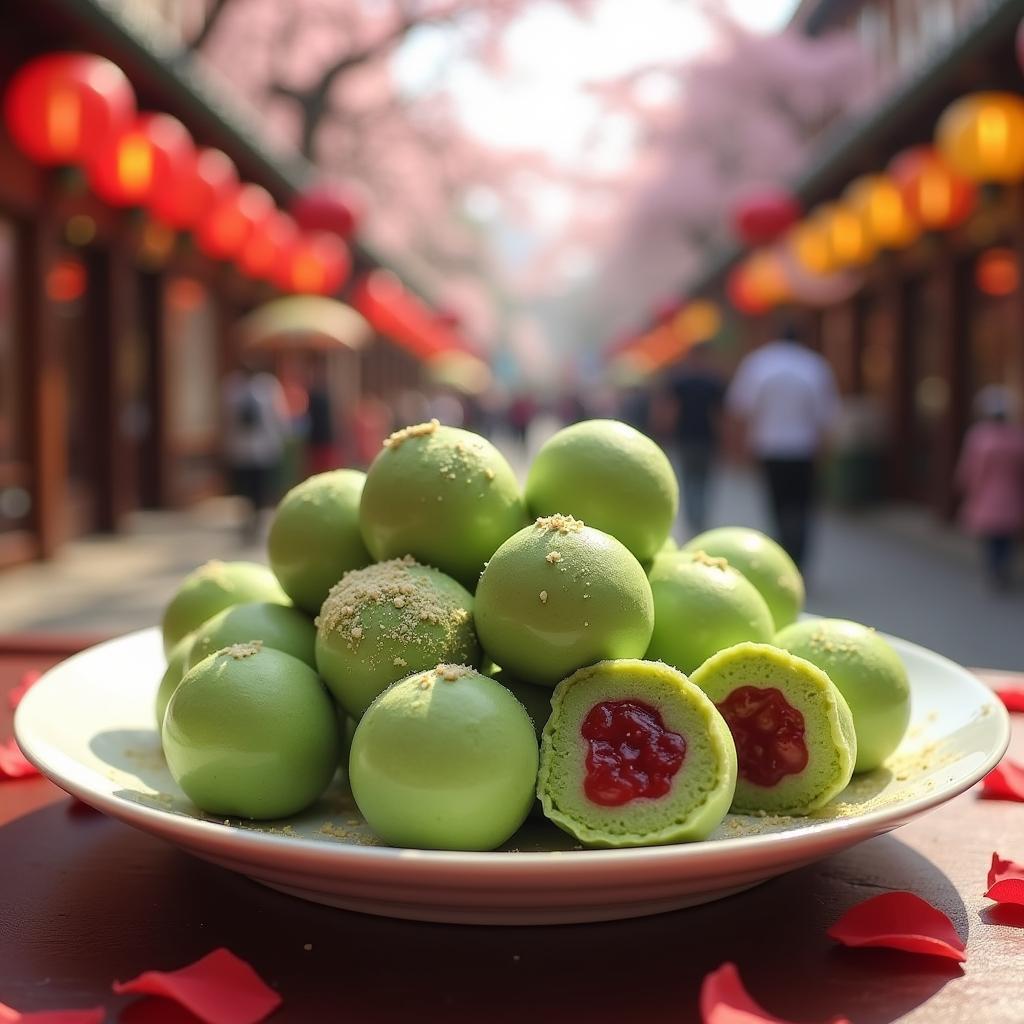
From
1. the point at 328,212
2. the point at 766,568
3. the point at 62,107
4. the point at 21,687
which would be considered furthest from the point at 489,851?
the point at 328,212

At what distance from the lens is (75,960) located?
A: 95 centimetres

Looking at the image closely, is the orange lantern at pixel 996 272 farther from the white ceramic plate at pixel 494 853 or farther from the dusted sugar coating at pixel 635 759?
the dusted sugar coating at pixel 635 759

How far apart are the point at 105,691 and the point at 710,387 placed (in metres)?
9.36

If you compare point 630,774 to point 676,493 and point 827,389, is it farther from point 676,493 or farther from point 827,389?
point 827,389

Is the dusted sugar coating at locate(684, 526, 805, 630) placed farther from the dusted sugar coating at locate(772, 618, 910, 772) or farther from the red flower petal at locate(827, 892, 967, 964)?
the red flower petal at locate(827, 892, 967, 964)

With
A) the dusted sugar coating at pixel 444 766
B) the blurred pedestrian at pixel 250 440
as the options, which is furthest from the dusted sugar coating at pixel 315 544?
the blurred pedestrian at pixel 250 440

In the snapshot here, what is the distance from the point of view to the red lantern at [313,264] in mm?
13484

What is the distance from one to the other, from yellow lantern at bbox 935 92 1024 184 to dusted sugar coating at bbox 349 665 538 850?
7.64m

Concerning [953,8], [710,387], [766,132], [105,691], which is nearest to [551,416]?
[766,132]

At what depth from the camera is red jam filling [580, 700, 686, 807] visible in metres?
1.05

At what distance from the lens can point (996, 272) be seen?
438 inches

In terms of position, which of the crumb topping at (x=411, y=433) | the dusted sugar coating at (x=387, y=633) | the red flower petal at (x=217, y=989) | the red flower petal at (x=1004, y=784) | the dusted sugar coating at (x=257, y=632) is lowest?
the red flower petal at (x=1004, y=784)

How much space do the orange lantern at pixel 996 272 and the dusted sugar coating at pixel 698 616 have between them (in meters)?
10.3

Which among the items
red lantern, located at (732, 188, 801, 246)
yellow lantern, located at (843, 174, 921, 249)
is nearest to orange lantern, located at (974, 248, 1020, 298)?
yellow lantern, located at (843, 174, 921, 249)
